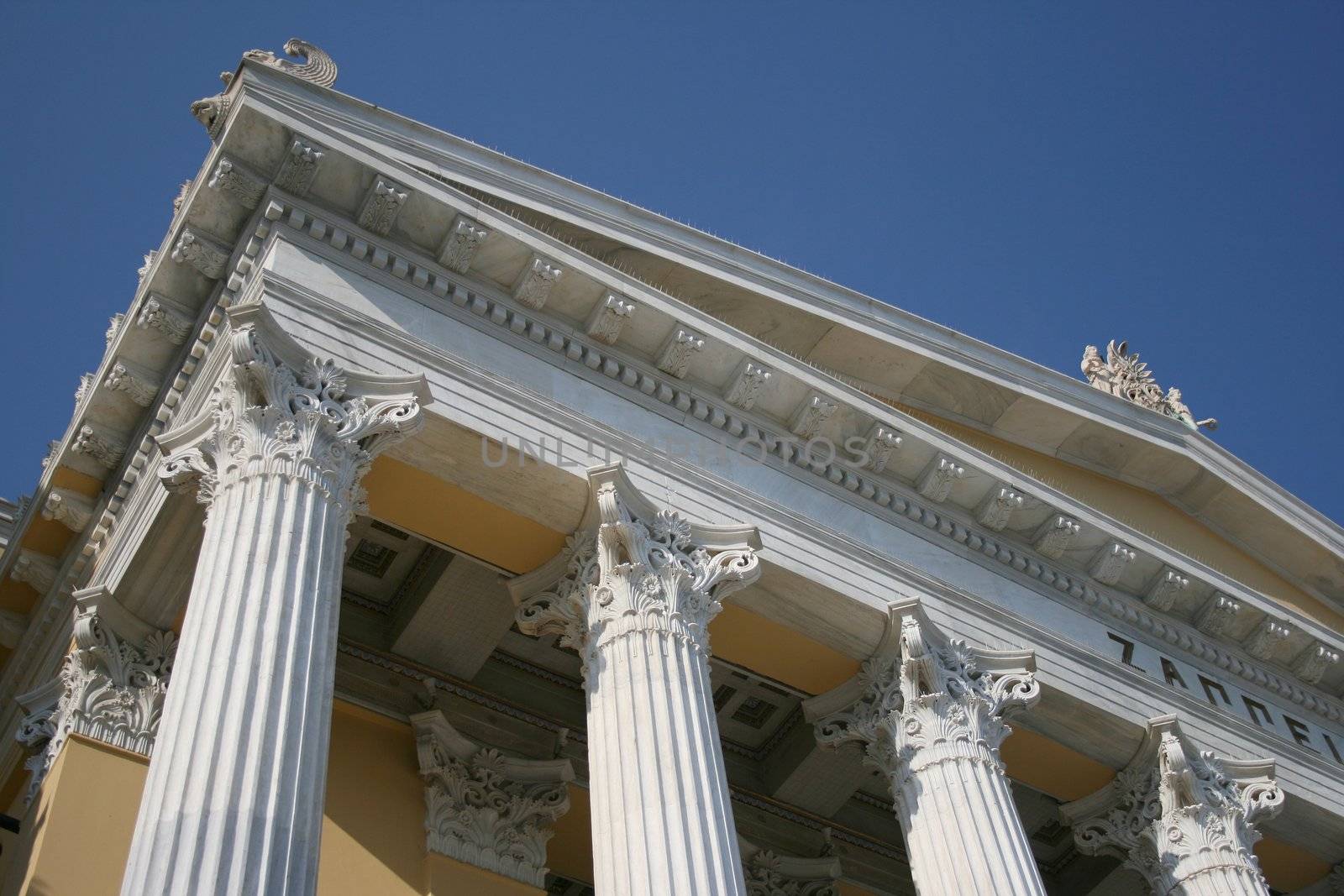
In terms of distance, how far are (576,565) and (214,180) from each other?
515 cm

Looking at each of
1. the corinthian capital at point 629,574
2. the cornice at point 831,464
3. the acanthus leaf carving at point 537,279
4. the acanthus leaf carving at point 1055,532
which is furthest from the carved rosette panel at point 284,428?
the acanthus leaf carving at point 1055,532

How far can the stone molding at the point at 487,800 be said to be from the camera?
17.6 meters

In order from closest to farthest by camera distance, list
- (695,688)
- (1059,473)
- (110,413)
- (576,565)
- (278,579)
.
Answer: (278,579)
(695,688)
(576,565)
(110,413)
(1059,473)

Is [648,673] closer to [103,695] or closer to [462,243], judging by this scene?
[462,243]

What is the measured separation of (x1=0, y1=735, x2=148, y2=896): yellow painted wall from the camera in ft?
44.7

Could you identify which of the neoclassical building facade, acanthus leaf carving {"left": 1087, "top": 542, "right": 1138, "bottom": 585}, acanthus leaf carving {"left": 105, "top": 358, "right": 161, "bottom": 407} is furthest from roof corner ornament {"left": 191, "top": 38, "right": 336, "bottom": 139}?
acanthus leaf carving {"left": 1087, "top": 542, "right": 1138, "bottom": 585}

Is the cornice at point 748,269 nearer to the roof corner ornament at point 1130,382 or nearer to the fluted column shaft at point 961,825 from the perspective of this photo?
the roof corner ornament at point 1130,382

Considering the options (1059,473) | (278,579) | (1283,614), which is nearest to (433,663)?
(278,579)

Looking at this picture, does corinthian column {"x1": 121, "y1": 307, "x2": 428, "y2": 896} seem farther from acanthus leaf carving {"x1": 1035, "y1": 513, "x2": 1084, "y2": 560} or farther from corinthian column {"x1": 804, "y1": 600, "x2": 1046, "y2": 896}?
acanthus leaf carving {"x1": 1035, "y1": 513, "x2": 1084, "y2": 560}

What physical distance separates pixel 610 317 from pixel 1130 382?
10379 mm

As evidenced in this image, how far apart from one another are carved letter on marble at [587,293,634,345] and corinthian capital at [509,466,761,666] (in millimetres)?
2129

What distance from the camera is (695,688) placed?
1386 cm

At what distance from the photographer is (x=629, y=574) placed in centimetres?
1452

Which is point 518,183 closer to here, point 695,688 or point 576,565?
point 576,565
